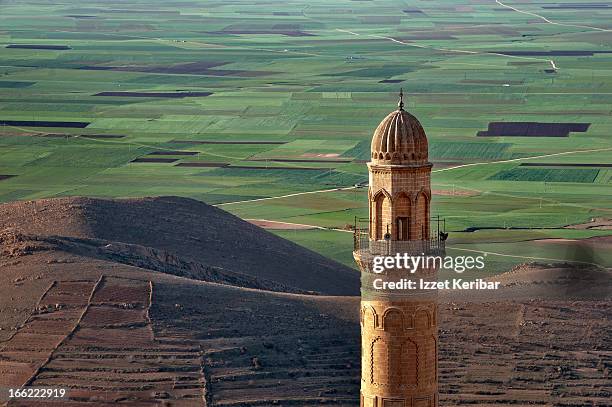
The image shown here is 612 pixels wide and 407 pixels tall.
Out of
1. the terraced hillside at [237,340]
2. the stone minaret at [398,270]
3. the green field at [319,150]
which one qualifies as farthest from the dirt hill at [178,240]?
the stone minaret at [398,270]

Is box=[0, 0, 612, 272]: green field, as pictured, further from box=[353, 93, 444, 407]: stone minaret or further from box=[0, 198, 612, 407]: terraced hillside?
box=[353, 93, 444, 407]: stone minaret

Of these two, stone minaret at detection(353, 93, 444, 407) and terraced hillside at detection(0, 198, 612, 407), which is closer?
stone minaret at detection(353, 93, 444, 407)

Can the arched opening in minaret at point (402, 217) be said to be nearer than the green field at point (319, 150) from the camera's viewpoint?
Yes

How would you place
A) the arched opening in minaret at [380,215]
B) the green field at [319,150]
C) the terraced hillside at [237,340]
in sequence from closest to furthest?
the arched opening in minaret at [380,215]
the terraced hillside at [237,340]
the green field at [319,150]

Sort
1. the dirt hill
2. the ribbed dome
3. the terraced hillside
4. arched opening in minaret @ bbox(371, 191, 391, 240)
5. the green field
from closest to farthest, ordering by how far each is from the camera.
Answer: the ribbed dome < arched opening in minaret @ bbox(371, 191, 391, 240) < the terraced hillside < the dirt hill < the green field

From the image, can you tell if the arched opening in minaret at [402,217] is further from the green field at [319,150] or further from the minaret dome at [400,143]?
the green field at [319,150]

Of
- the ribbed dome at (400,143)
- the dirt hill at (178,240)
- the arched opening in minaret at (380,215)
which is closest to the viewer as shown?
the ribbed dome at (400,143)

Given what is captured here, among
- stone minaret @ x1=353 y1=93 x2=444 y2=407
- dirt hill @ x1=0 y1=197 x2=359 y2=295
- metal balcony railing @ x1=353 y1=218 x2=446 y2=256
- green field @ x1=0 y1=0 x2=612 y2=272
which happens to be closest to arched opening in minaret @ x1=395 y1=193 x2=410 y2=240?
stone minaret @ x1=353 y1=93 x2=444 y2=407

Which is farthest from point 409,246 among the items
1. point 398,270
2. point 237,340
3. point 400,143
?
point 237,340

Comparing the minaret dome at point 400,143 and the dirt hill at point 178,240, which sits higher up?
the dirt hill at point 178,240
